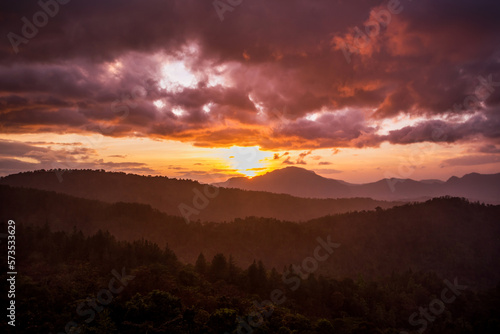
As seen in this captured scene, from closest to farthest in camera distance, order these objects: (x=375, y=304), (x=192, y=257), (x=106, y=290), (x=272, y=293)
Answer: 1. (x=106, y=290)
2. (x=272, y=293)
3. (x=375, y=304)
4. (x=192, y=257)

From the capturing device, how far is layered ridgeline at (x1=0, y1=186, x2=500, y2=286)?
479ft

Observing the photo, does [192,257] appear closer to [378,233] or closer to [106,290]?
[106,290]

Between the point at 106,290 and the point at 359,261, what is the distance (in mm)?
154115

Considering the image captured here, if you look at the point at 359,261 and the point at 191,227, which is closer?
the point at 191,227

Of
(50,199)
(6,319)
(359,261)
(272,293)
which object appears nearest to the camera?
(6,319)

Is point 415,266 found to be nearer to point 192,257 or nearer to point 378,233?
point 378,233

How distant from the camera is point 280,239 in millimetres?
171875

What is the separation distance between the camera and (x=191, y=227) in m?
158

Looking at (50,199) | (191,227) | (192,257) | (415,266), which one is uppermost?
(50,199)

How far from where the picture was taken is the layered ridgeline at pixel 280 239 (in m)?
146

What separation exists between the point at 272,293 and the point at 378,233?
160 m

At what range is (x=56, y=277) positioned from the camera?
141 ft

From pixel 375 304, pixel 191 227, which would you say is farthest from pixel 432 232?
pixel 375 304

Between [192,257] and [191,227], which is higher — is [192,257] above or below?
below
